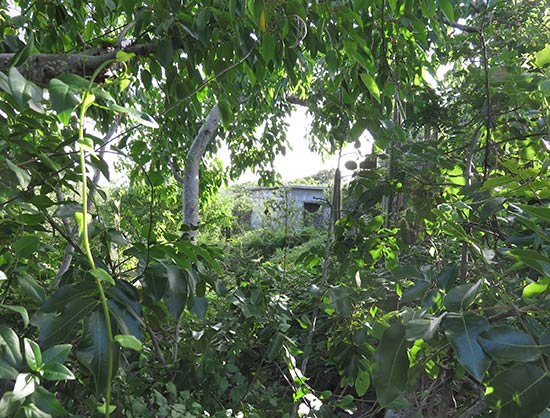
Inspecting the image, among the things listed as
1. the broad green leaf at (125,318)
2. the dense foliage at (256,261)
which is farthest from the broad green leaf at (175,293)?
the broad green leaf at (125,318)

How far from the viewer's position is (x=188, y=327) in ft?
5.73

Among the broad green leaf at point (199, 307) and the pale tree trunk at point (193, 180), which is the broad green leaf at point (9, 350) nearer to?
the broad green leaf at point (199, 307)

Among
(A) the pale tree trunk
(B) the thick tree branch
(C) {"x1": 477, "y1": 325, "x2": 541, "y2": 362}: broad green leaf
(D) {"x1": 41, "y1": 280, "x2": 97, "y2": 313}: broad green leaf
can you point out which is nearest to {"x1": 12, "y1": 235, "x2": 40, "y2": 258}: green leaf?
(D) {"x1": 41, "y1": 280, "x2": 97, "y2": 313}: broad green leaf

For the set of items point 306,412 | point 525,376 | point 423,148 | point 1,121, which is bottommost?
point 306,412

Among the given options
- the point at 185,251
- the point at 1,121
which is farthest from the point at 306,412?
the point at 1,121

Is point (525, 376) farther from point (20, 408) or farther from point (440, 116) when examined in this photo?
point (440, 116)

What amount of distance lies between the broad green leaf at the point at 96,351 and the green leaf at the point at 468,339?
1.40ft

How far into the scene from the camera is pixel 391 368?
0.62 m

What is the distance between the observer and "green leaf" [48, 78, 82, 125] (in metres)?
0.51

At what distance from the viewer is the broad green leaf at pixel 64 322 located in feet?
1.95

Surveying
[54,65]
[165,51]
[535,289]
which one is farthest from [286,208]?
[535,289]

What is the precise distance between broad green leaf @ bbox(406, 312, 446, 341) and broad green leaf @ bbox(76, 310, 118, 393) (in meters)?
0.38

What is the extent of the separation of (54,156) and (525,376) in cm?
85

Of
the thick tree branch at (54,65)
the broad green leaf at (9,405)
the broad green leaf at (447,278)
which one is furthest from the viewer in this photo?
the thick tree branch at (54,65)
